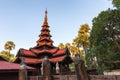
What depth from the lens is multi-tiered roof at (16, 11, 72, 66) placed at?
32688 mm

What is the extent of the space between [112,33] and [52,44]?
575 inches

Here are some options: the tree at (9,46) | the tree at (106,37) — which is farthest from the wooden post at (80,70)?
the tree at (9,46)

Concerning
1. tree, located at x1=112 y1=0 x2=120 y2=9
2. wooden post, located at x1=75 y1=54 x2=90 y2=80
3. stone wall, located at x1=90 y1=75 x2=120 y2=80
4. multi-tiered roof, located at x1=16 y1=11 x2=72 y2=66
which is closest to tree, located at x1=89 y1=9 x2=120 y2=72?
tree, located at x1=112 y1=0 x2=120 y2=9

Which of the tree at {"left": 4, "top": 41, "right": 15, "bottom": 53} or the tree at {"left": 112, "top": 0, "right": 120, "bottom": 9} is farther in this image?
the tree at {"left": 4, "top": 41, "right": 15, "bottom": 53}

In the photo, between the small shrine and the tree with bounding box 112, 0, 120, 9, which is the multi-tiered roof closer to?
the small shrine

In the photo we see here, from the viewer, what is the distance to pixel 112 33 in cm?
2812

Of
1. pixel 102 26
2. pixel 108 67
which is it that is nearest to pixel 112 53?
pixel 108 67

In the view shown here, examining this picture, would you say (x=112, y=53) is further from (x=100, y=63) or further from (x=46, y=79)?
(x=46, y=79)

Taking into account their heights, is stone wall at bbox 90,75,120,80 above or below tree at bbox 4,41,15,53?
below

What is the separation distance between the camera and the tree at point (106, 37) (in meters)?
27.1

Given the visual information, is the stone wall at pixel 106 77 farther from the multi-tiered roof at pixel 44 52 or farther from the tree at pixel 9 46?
the tree at pixel 9 46

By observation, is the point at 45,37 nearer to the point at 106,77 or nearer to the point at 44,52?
the point at 44,52

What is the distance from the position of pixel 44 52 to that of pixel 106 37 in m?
11.4

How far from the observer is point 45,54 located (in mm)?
34562
